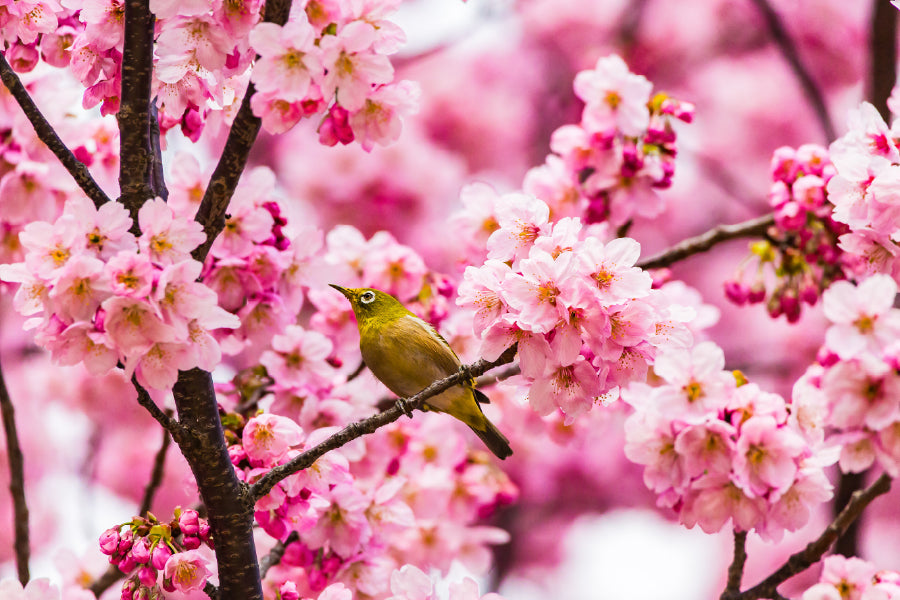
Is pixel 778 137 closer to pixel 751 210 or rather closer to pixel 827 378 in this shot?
pixel 751 210

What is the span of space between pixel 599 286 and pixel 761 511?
900mm

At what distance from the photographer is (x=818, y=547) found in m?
2.38

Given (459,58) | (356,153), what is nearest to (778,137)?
(459,58)

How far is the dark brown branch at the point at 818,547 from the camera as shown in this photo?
230 centimetres

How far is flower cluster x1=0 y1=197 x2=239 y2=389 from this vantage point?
164cm

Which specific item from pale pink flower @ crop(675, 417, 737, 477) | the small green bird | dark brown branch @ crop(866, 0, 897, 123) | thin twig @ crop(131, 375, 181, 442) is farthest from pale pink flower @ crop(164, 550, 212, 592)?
dark brown branch @ crop(866, 0, 897, 123)

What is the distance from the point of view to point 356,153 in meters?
5.60

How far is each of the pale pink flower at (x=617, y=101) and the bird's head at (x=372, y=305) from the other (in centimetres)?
86

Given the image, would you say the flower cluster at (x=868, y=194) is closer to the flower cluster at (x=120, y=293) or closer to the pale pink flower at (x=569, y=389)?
the pale pink flower at (x=569, y=389)

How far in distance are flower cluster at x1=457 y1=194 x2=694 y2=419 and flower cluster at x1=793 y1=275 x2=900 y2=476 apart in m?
0.38

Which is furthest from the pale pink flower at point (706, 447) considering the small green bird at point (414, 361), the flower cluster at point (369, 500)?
the flower cluster at point (369, 500)

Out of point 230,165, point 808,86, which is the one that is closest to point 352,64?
point 230,165

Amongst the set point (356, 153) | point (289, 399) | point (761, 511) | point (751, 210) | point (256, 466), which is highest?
point (356, 153)

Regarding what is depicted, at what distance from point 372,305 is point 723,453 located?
1.13 m
